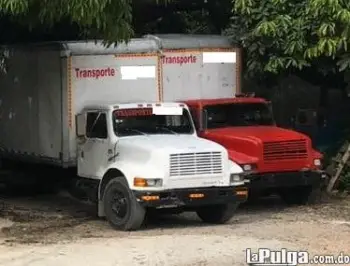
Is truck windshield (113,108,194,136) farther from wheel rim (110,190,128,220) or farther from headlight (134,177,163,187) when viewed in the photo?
headlight (134,177,163,187)

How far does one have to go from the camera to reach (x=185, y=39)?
574 inches

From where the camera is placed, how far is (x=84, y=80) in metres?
13.1

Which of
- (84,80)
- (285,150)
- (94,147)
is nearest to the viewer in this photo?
(94,147)

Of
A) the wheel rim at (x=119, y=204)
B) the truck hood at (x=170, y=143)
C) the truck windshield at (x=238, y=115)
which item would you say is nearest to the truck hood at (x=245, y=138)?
the truck windshield at (x=238, y=115)

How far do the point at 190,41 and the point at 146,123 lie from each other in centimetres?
286

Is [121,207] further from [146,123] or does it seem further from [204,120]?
[204,120]

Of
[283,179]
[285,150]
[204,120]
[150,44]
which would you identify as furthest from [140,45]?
[283,179]

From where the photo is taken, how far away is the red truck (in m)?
12.7

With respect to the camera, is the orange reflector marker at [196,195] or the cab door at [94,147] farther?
the cab door at [94,147]

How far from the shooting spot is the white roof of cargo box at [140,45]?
13148mm

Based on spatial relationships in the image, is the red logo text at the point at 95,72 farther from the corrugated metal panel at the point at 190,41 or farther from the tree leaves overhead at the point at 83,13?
the tree leaves overhead at the point at 83,13

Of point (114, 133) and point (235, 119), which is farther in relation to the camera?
point (235, 119)

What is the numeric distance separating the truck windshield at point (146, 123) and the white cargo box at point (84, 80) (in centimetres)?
119

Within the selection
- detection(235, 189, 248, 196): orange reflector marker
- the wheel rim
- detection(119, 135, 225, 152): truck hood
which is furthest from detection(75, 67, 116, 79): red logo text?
detection(235, 189, 248, 196): orange reflector marker
